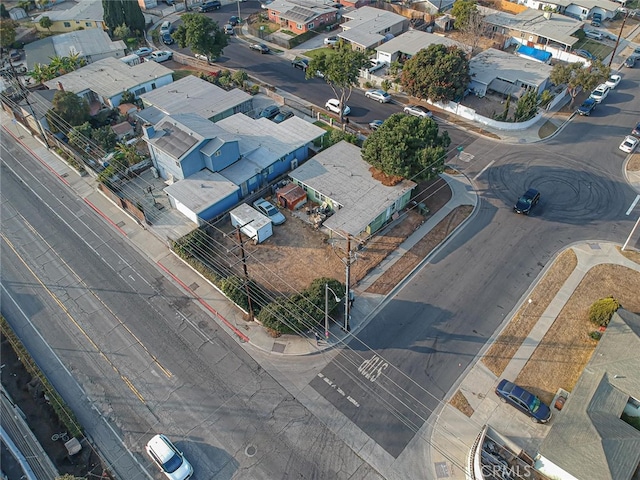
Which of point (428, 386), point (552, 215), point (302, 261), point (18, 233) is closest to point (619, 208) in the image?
point (552, 215)

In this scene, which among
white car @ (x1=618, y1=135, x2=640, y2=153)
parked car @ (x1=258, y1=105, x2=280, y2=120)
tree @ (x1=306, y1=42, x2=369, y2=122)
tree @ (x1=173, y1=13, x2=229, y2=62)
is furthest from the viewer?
tree @ (x1=173, y1=13, x2=229, y2=62)

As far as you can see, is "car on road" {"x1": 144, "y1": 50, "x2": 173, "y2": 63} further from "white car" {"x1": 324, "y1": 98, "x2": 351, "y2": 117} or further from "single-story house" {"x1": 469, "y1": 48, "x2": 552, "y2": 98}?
"single-story house" {"x1": 469, "y1": 48, "x2": 552, "y2": 98}

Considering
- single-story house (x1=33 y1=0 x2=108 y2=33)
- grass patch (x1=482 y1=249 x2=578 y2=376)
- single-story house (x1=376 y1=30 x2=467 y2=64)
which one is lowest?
grass patch (x1=482 y1=249 x2=578 y2=376)

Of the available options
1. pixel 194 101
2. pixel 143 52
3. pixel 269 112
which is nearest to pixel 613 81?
pixel 269 112

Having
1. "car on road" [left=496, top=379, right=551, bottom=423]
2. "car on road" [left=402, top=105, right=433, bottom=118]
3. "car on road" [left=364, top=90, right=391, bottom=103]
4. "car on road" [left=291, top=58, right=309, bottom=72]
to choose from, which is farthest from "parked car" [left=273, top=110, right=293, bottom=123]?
"car on road" [left=496, top=379, right=551, bottom=423]

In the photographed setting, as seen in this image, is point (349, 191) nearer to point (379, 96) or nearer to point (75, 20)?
point (379, 96)

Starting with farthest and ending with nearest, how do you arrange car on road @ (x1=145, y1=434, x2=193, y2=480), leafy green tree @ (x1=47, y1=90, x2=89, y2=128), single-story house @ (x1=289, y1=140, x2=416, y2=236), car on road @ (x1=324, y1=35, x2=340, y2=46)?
car on road @ (x1=324, y1=35, x2=340, y2=46) < leafy green tree @ (x1=47, y1=90, x2=89, y2=128) < single-story house @ (x1=289, y1=140, x2=416, y2=236) < car on road @ (x1=145, y1=434, x2=193, y2=480)
